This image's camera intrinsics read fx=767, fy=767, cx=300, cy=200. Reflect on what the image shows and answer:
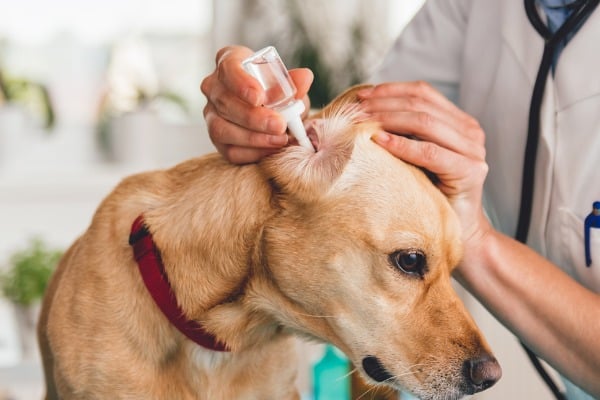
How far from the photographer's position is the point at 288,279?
0.86 meters

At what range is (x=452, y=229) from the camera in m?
0.88

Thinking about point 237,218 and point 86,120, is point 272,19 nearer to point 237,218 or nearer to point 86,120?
point 86,120

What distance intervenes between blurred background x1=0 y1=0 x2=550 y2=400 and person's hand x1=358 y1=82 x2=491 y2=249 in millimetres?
1290

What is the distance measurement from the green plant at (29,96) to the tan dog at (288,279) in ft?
5.01

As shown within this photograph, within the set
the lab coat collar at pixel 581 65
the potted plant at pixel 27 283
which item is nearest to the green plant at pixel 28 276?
the potted plant at pixel 27 283

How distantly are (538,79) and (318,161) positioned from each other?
0.35 metres

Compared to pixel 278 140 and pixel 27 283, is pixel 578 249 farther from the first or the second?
pixel 27 283

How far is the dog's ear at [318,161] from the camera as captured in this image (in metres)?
0.86

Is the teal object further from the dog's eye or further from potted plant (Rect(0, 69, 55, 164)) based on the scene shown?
potted plant (Rect(0, 69, 55, 164))

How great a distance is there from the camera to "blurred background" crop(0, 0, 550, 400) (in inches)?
88.7

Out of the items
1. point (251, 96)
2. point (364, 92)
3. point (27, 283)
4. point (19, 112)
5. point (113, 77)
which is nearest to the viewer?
point (251, 96)

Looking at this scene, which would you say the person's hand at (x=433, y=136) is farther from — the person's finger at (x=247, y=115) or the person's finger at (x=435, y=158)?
the person's finger at (x=247, y=115)

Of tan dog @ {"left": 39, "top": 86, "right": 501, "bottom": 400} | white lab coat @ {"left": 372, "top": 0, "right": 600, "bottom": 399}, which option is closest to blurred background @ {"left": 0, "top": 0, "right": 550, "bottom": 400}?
white lab coat @ {"left": 372, "top": 0, "right": 600, "bottom": 399}

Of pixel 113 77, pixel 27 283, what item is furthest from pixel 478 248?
pixel 113 77
